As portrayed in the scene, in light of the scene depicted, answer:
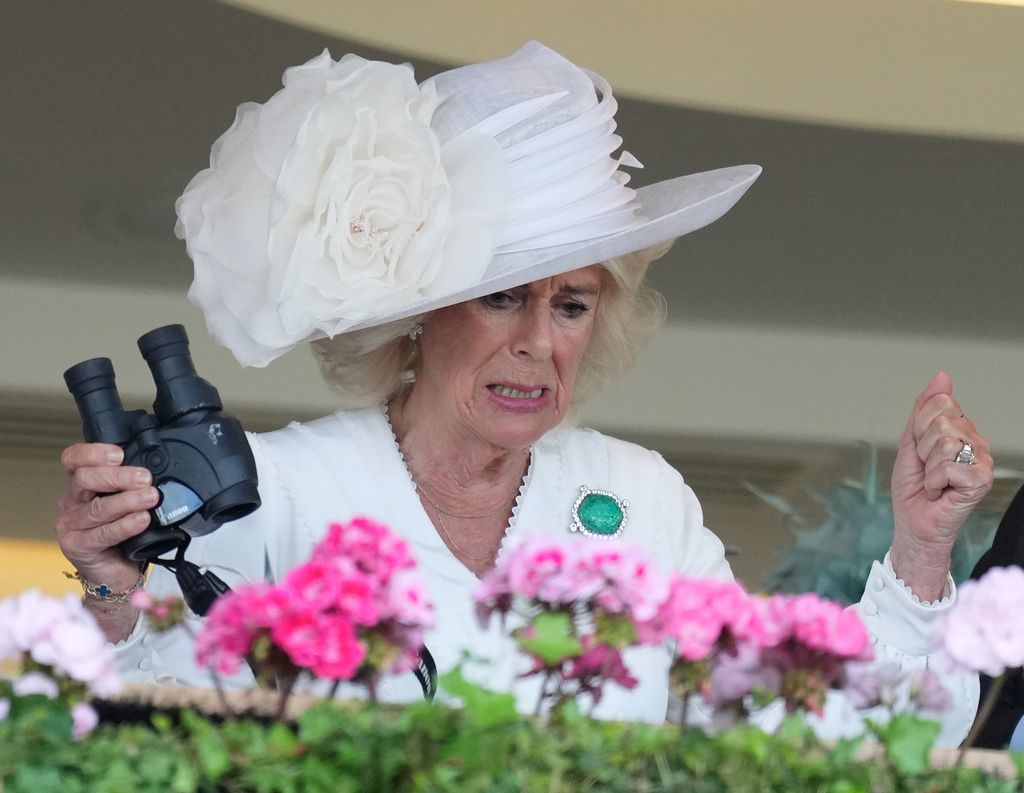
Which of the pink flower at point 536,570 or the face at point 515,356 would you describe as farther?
the face at point 515,356

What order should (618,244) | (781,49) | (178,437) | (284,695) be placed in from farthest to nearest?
(781,49) < (618,244) < (178,437) < (284,695)

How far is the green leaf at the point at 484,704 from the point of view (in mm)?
768

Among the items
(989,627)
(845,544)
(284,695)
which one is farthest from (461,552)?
(989,627)

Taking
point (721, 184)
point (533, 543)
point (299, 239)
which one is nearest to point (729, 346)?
point (721, 184)

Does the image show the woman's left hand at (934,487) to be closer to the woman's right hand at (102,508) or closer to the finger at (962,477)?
the finger at (962,477)

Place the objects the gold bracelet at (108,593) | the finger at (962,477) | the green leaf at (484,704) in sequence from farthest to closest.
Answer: the finger at (962,477), the gold bracelet at (108,593), the green leaf at (484,704)

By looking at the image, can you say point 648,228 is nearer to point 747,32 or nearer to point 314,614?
point 314,614

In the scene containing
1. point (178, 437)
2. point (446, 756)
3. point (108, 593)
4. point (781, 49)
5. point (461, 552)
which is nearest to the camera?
point (446, 756)

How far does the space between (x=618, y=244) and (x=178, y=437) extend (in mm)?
615

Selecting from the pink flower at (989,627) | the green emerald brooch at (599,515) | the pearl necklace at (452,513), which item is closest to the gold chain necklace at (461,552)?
the pearl necklace at (452,513)

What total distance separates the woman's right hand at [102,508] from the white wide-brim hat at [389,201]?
284 millimetres

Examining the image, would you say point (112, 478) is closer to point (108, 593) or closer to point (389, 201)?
point (108, 593)

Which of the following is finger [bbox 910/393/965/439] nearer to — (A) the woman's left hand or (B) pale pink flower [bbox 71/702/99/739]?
(A) the woman's left hand

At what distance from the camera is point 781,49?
4234 millimetres
